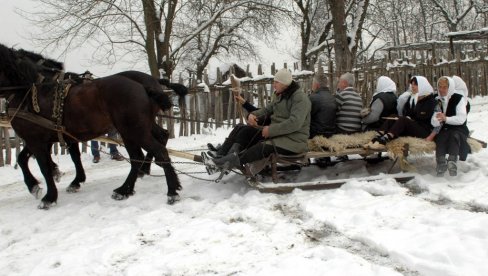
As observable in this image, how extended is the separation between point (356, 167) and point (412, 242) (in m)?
2.93

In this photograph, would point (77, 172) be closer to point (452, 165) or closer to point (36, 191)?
point (36, 191)

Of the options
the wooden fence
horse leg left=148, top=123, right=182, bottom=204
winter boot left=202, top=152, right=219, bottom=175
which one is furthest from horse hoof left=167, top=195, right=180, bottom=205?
the wooden fence

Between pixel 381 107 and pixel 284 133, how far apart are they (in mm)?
1534

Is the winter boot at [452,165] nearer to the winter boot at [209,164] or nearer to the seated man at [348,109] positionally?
the seated man at [348,109]

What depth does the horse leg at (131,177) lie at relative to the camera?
5.29 metres

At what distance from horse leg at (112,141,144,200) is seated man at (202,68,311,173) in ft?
3.11

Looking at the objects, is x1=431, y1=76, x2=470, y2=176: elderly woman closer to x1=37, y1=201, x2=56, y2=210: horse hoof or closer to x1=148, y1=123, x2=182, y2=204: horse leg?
x1=148, y1=123, x2=182, y2=204: horse leg

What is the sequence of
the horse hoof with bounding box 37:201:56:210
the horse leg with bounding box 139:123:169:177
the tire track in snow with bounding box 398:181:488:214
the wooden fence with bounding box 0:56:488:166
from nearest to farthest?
the tire track in snow with bounding box 398:181:488:214
the horse hoof with bounding box 37:201:56:210
the horse leg with bounding box 139:123:169:177
the wooden fence with bounding box 0:56:488:166

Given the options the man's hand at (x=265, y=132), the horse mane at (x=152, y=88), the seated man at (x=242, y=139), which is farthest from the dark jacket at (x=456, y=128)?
the horse mane at (x=152, y=88)

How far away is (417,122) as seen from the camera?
18.3ft

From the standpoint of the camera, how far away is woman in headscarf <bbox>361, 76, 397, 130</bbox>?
5.73 m

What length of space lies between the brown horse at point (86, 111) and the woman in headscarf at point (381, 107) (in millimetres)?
2745

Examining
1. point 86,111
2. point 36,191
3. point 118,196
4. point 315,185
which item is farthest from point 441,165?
point 36,191

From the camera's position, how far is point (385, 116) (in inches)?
232
